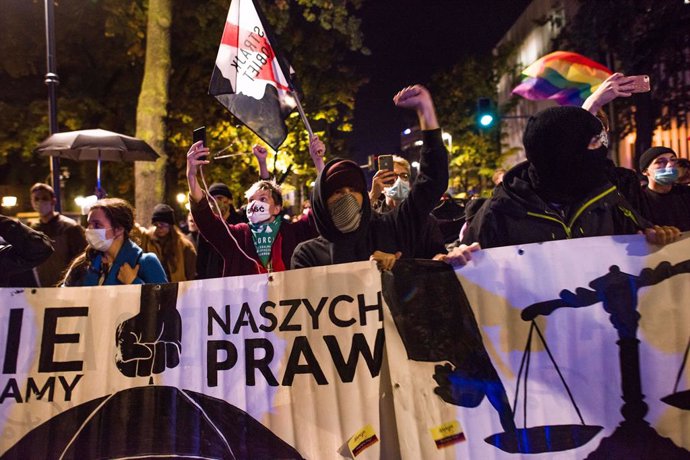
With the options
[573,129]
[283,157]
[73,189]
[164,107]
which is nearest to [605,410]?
[573,129]

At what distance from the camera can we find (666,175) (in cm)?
595

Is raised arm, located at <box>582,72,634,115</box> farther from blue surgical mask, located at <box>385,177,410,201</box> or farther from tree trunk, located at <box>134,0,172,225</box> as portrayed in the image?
tree trunk, located at <box>134,0,172,225</box>

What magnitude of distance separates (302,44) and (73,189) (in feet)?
41.7

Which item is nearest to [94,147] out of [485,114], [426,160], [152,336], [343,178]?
[152,336]

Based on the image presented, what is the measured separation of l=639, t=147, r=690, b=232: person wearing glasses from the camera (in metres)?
5.96

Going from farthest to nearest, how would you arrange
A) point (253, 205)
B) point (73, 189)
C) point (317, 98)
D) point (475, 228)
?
1. point (73, 189)
2. point (317, 98)
3. point (253, 205)
4. point (475, 228)

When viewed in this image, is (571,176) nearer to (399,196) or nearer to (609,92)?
(609,92)

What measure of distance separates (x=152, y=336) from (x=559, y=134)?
2.30m

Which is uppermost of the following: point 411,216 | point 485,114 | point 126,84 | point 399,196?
point 126,84

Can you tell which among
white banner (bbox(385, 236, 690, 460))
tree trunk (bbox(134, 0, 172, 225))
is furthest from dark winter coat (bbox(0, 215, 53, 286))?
tree trunk (bbox(134, 0, 172, 225))

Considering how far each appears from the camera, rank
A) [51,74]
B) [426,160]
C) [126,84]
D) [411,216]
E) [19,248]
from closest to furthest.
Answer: [426,160], [411,216], [19,248], [51,74], [126,84]

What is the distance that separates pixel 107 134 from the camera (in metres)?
9.27

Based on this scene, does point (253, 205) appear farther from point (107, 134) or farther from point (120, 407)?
point (107, 134)

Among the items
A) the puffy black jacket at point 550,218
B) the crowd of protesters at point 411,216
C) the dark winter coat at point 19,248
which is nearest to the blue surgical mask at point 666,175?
the crowd of protesters at point 411,216
